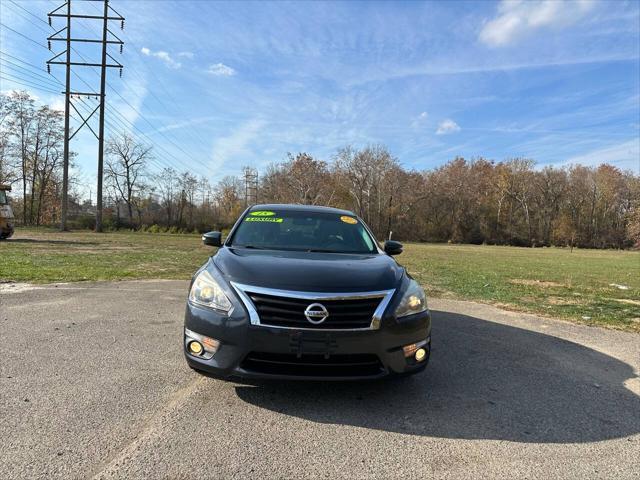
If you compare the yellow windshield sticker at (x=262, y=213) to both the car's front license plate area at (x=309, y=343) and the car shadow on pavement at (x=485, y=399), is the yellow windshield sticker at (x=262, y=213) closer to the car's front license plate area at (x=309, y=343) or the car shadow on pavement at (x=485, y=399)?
the car shadow on pavement at (x=485, y=399)

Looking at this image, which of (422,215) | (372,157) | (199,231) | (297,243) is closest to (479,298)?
(297,243)

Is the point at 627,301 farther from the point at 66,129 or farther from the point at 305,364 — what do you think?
the point at 66,129

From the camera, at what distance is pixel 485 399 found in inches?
148

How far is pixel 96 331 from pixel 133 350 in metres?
1.03

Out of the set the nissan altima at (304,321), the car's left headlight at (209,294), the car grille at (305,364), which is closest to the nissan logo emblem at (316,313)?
the nissan altima at (304,321)

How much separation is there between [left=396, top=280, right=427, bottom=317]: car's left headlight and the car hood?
136 millimetres

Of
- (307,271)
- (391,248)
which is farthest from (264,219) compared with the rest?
(307,271)

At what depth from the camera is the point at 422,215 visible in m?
73.2

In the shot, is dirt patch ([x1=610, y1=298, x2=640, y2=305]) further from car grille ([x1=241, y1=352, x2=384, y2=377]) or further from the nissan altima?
car grille ([x1=241, y1=352, x2=384, y2=377])

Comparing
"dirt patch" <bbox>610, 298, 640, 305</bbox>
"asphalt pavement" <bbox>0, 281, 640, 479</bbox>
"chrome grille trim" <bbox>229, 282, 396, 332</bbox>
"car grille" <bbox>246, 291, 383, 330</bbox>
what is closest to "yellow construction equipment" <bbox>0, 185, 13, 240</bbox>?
"asphalt pavement" <bbox>0, 281, 640, 479</bbox>

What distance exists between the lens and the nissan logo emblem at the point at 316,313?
3.18m

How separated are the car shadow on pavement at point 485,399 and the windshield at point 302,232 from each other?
1424 mm

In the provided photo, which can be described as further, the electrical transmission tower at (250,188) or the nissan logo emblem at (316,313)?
the electrical transmission tower at (250,188)

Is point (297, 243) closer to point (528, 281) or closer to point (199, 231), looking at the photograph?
point (528, 281)
